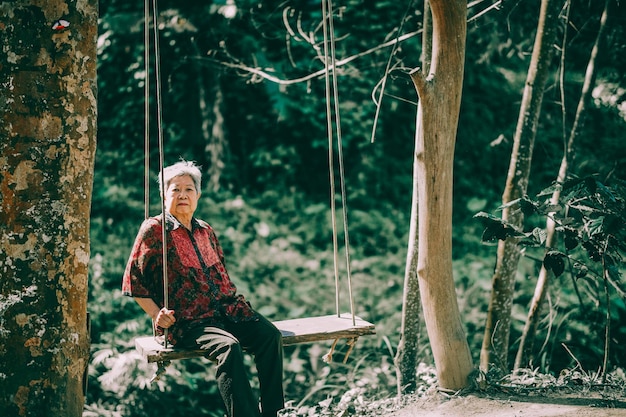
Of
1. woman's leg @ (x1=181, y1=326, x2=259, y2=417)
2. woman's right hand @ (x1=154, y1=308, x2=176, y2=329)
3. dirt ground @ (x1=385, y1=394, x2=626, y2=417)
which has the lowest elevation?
dirt ground @ (x1=385, y1=394, x2=626, y2=417)

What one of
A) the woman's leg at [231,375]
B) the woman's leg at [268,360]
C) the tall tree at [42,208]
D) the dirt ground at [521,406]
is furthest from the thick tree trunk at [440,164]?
the tall tree at [42,208]

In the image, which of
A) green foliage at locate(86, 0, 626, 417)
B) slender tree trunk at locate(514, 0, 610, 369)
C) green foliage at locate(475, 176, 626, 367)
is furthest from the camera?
green foliage at locate(86, 0, 626, 417)

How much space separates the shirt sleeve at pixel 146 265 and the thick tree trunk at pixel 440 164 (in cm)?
134

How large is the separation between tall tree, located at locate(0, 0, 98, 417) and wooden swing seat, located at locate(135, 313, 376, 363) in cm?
51

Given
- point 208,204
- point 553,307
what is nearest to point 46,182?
point 553,307

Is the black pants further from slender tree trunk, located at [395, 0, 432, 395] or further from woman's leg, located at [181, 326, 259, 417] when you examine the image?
slender tree trunk, located at [395, 0, 432, 395]

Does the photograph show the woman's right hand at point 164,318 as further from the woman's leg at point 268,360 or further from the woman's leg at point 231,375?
the woman's leg at point 268,360

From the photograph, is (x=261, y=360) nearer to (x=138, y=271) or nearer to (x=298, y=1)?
(x=138, y=271)

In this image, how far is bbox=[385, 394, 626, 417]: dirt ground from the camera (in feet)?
12.2

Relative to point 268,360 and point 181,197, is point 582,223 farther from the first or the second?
point 181,197

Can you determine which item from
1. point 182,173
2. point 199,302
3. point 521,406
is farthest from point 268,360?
point 521,406

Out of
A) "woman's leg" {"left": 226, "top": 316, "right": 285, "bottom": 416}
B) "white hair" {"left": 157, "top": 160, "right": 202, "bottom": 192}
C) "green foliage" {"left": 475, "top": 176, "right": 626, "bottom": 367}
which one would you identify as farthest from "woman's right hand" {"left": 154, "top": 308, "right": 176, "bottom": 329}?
"green foliage" {"left": 475, "top": 176, "right": 626, "bottom": 367}

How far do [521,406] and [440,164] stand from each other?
1.30m

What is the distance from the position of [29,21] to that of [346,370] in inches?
190
